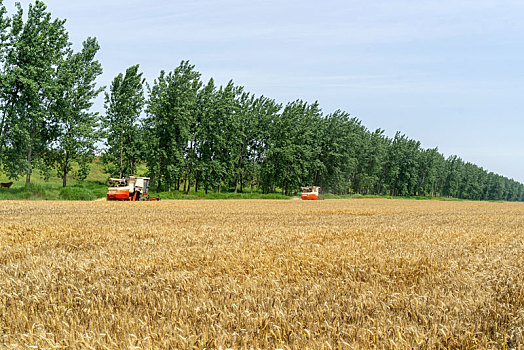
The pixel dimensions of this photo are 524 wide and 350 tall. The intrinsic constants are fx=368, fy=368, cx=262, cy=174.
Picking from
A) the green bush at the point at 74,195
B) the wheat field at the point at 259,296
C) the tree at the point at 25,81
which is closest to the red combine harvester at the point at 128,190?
the green bush at the point at 74,195

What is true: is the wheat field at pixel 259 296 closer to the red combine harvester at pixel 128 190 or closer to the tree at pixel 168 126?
the red combine harvester at pixel 128 190

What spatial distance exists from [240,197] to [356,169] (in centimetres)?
4949

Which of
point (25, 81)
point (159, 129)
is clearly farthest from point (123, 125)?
point (25, 81)

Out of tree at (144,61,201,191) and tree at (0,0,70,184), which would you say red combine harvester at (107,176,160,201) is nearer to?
tree at (0,0,70,184)

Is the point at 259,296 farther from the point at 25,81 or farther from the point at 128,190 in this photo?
the point at 25,81

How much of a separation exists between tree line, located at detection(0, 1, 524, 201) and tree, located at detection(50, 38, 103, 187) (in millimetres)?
125

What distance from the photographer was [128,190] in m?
36.2

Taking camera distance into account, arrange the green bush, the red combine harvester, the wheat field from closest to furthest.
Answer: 1. the wheat field
2. the red combine harvester
3. the green bush

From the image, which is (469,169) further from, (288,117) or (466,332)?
(466,332)

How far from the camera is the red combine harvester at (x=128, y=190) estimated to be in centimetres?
3594

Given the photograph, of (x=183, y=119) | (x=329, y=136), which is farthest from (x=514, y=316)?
(x=329, y=136)

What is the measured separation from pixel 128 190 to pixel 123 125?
1864cm

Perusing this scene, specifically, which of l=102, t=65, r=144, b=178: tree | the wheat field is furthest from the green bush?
the wheat field

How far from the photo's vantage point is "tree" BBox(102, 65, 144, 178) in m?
51.3
